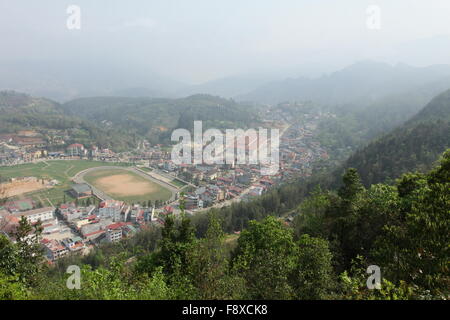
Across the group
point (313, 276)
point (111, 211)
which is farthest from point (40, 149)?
point (313, 276)

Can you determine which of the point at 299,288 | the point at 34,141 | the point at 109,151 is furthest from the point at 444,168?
the point at 34,141

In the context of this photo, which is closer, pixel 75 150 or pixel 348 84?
pixel 75 150

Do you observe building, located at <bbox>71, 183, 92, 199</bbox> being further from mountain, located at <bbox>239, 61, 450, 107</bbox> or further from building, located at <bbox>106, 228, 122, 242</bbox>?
mountain, located at <bbox>239, 61, 450, 107</bbox>

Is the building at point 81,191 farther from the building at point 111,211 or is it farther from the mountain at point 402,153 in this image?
the mountain at point 402,153

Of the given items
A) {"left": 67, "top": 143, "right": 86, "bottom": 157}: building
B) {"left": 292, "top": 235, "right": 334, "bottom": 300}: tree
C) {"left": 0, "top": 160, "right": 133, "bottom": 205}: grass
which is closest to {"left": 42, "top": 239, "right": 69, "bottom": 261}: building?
{"left": 0, "top": 160, "right": 133, "bottom": 205}: grass

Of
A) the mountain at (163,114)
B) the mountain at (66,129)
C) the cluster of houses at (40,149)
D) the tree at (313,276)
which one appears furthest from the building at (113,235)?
the mountain at (163,114)

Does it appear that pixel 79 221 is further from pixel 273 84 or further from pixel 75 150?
pixel 273 84
